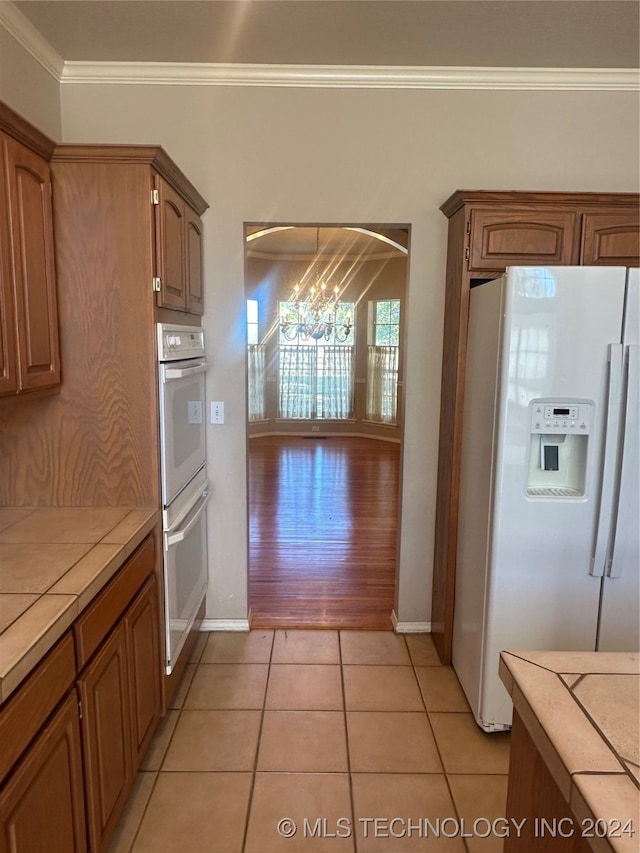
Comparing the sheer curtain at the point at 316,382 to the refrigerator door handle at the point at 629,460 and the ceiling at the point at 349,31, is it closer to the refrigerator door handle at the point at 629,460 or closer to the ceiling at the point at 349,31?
the ceiling at the point at 349,31

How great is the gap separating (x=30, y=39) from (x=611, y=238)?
2.61 meters

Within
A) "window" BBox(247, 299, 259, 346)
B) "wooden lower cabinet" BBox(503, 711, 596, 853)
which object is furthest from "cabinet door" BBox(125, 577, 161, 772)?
"window" BBox(247, 299, 259, 346)

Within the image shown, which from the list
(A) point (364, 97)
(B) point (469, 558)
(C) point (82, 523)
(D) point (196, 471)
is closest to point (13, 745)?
(C) point (82, 523)

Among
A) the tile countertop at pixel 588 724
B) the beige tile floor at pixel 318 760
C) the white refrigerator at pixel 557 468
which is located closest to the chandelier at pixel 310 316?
the beige tile floor at pixel 318 760

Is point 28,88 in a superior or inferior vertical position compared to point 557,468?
superior

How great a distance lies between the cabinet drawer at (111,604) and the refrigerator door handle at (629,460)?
1.75 metres

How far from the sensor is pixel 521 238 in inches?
92.8

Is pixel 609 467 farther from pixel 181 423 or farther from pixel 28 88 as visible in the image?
pixel 28 88

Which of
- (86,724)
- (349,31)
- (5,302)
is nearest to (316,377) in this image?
(349,31)

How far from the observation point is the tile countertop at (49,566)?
46.3 inches

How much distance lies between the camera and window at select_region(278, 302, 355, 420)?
30.7 feet

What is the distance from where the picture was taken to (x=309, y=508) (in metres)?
5.16

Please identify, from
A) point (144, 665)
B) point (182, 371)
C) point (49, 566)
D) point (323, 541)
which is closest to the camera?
point (49, 566)

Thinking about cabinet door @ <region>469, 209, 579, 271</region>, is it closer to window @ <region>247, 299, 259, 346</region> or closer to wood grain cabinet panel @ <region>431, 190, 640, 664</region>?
wood grain cabinet panel @ <region>431, 190, 640, 664</region>
